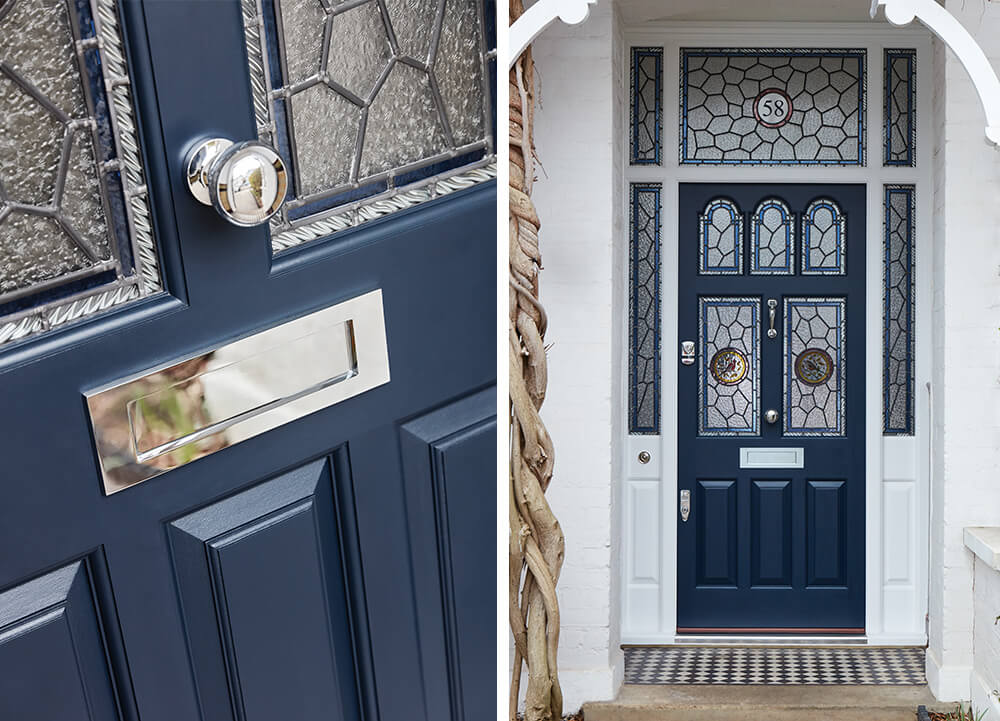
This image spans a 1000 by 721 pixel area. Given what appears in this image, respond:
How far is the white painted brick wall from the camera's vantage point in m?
3.20

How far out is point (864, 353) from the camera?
383 cm

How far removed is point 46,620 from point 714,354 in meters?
3.33

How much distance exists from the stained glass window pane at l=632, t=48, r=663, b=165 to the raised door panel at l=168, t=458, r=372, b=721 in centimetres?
305

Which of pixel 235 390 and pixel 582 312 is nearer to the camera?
pixel 235 390

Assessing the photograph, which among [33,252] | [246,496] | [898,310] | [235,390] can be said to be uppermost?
[33,252]

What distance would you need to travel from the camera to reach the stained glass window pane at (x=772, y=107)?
3.76m

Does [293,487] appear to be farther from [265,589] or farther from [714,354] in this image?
[714,354]

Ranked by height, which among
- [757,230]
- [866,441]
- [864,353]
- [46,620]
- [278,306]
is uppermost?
[278,306]

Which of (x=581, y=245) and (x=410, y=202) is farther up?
(x=410, y=202)

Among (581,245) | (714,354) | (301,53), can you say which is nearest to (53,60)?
(301,53)

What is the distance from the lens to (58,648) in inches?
33.1

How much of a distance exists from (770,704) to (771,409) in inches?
45.5

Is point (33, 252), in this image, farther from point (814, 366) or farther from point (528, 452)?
point (814, 366)

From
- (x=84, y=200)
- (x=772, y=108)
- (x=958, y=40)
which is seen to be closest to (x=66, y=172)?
(x=84, y=200)
